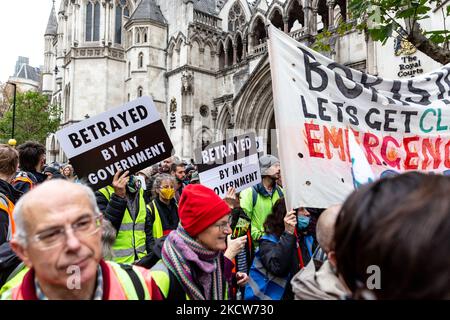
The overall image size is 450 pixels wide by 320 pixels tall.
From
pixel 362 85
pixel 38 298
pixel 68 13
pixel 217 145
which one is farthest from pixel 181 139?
pixel 38 298

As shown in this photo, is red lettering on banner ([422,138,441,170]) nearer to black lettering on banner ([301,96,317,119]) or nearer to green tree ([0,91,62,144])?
black lettering on banner ([301,96,317,119])

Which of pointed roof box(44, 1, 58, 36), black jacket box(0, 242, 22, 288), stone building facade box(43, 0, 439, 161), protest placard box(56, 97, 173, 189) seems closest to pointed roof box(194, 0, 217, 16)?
stone building facade box(43, 0, 439, 161)

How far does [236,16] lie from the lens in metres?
29.2

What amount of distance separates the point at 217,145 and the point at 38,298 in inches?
143

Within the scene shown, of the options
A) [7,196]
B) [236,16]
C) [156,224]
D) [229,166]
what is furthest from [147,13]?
[7,196]

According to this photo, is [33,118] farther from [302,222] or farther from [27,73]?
[27,73]

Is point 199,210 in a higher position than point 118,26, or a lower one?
lower

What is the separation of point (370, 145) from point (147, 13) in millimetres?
26615

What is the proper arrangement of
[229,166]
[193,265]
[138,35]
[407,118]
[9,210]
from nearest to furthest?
1. [193,265]
2. [9,210]
3. [407,118]
4. [229,166]
5. [138,35]

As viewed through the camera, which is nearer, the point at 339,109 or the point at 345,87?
the point at 339,109

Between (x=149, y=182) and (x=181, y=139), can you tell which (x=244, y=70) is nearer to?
(x=181, y=139)

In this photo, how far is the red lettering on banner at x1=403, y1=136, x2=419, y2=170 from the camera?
11.6ft

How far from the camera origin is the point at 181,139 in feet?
82.0

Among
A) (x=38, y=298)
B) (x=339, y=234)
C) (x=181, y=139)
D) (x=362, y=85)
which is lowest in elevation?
(x=38, y=298)
